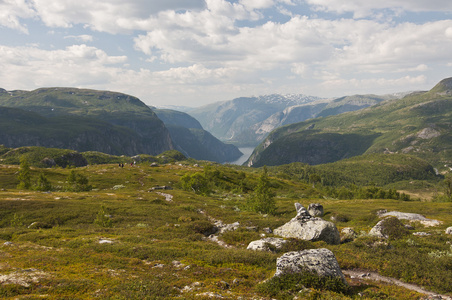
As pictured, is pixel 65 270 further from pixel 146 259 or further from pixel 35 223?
pixel 35 223

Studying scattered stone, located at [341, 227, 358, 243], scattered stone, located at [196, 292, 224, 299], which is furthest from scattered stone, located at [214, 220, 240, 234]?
scattered stone, located at [196, 292, 224, 299]

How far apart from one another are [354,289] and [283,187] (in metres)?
143

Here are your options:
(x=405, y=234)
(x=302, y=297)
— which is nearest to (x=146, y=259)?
(x=302, y=297)

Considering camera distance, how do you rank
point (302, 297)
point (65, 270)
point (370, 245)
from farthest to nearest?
1. point (370, 245)
2. point (65, 270)
3. point (302, 297)

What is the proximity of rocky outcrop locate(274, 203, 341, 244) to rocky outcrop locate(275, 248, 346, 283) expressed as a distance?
39.0ft

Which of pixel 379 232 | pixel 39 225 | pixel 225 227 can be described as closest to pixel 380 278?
pixel 379 232

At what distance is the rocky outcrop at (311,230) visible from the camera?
90.5 ft

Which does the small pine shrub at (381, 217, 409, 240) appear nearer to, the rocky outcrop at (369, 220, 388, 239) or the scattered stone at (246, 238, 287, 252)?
the rocky outcrop at (369, 220, 388, 239)

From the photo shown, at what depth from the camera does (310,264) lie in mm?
15656

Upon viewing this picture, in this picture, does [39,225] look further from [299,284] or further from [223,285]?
[299,284]

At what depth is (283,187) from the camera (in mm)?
154375

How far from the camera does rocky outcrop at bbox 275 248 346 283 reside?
1535 centimetres

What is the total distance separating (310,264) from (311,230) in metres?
14.2

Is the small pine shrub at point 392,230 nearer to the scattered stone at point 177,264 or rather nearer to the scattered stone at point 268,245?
the scattered stone at point 268,245
